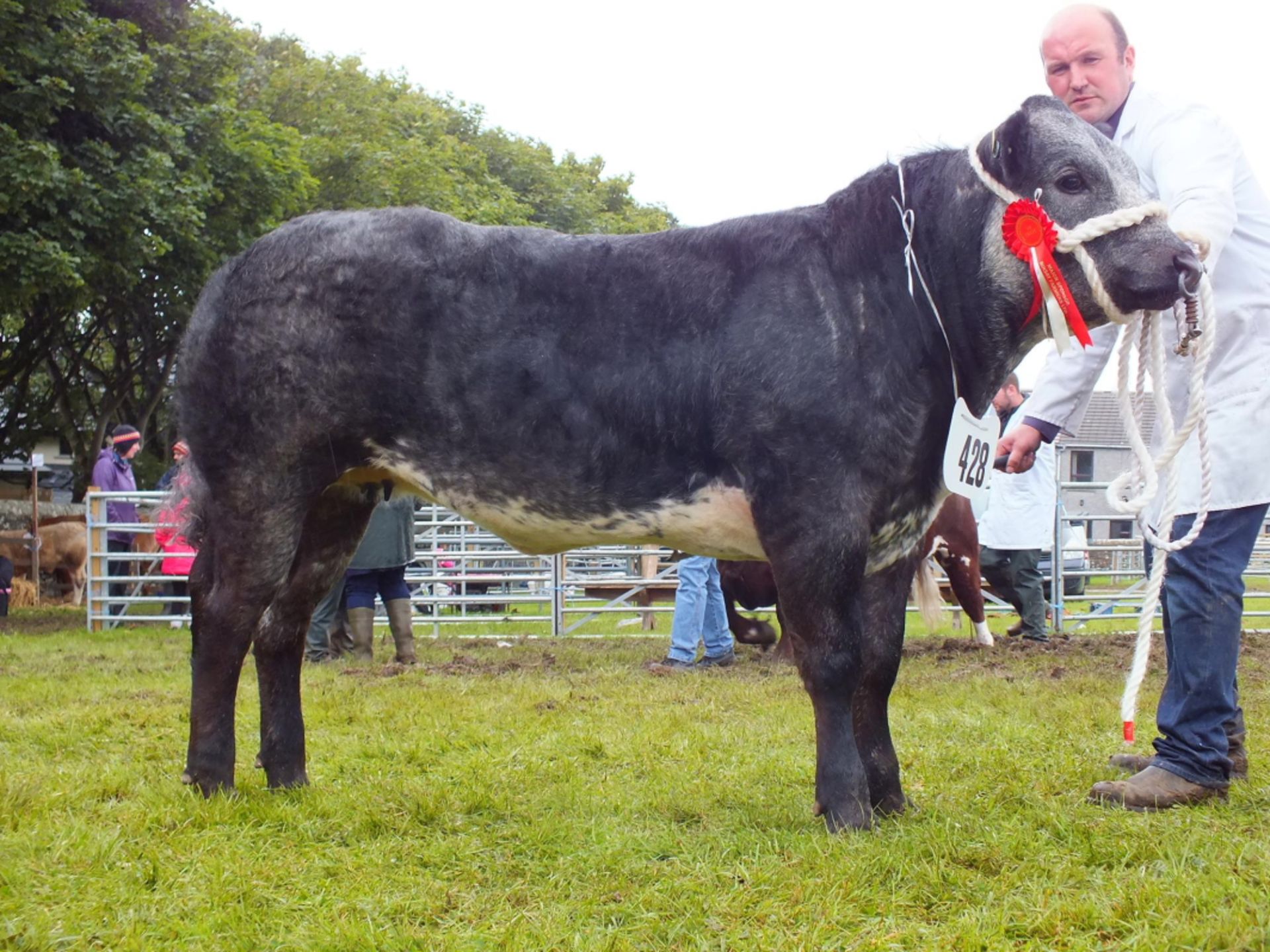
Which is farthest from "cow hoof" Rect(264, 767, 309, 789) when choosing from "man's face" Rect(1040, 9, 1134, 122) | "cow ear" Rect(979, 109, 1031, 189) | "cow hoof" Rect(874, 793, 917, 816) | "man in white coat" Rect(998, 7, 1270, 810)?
"man's face" Rect(1040, 9, 1134, 122)

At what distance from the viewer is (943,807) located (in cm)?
396

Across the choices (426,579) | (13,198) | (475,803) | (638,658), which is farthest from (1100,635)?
(13,198)

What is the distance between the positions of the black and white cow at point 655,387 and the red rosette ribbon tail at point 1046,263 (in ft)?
0.23

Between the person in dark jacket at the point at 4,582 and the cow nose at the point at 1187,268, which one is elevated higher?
the cow nose at the point at 1187,268

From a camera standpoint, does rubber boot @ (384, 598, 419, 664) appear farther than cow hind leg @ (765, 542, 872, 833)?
Yes

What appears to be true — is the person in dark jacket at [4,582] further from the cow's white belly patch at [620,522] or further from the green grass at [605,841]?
the cow's white belly patch at [620,522]

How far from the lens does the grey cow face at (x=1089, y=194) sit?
3404mm

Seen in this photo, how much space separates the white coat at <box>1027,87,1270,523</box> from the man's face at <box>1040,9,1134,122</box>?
13 centimetres

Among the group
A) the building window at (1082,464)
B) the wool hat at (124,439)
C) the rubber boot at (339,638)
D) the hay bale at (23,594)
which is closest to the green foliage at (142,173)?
the wool hat at (124,439)

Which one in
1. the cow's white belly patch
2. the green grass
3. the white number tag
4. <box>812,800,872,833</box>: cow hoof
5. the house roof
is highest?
the house roof

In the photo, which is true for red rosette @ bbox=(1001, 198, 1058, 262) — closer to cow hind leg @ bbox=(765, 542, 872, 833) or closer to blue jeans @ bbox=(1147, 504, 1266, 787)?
cow hind leg @ bbox=(765, 542, 872, 833)

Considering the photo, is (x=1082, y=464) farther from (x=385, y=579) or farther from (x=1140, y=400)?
(x=1140, y=400)

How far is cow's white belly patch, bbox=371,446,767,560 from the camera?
12.3 ft

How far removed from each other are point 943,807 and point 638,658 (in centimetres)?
592
